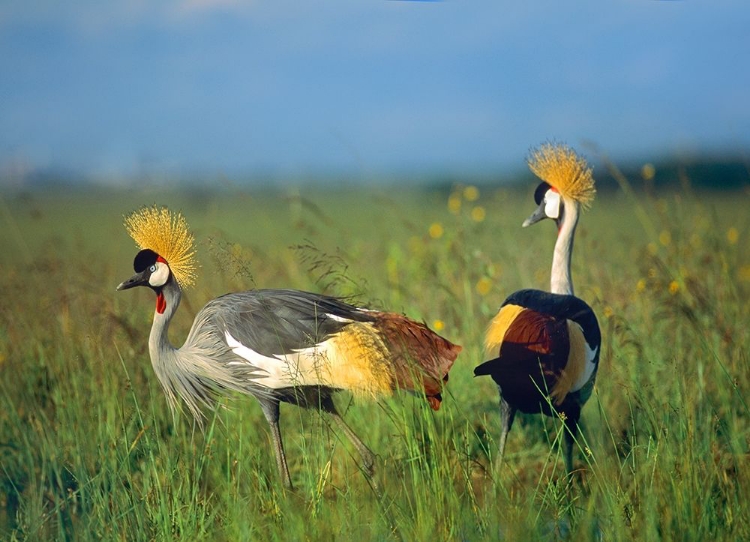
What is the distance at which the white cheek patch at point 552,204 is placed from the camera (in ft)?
11.7

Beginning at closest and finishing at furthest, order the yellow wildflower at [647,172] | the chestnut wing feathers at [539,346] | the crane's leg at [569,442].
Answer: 1. the chestnut wing feathers at [539,346]
2. the crane's leg at [569,442]
3. the yellow wildflower at [647,172]

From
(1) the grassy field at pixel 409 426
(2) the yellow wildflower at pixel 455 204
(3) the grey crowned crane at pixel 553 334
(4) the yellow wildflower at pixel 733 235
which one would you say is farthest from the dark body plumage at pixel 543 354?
(4) the yellow wildflower at pixel 733 235

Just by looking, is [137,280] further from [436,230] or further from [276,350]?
[436,230]

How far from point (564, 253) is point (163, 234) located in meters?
1.62

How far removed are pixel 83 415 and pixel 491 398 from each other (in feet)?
5.95

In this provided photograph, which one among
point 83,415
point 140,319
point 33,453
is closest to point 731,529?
point 83,415

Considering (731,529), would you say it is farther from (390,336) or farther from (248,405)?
(248,405)

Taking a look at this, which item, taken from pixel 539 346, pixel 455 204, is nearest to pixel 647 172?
pixel 455 204

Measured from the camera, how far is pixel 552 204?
Result: 359cm

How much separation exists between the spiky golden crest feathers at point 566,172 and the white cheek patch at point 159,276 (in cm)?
162

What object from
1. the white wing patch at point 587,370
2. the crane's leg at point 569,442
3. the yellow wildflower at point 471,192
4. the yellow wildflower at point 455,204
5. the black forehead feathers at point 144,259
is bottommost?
the crane's leg at point 569,442

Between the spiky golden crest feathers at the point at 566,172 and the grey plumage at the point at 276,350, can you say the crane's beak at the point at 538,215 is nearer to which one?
the spiky golden crest feathers at the point at 566,172

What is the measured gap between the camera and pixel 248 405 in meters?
3.86

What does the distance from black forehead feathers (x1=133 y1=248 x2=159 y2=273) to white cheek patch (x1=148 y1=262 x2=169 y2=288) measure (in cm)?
3
